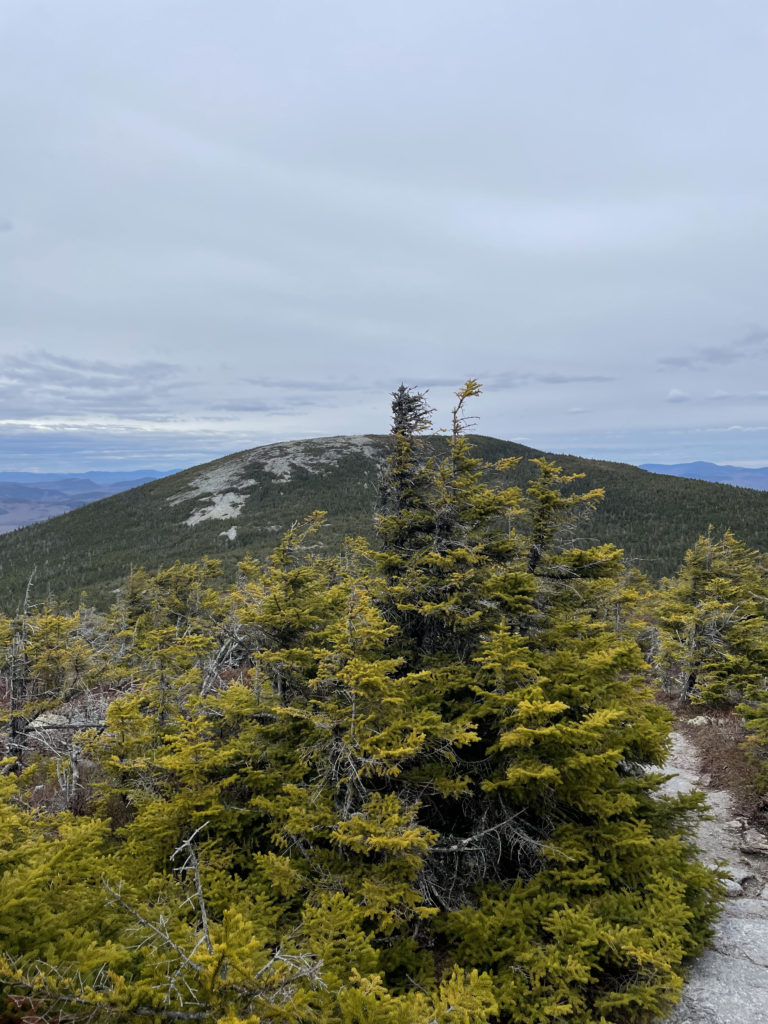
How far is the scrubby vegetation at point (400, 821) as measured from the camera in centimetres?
445

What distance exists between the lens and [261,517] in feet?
364

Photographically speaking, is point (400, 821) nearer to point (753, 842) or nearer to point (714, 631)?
point (753, 842)

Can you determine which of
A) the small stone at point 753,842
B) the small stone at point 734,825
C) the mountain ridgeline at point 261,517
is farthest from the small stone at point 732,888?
the mountain ridgeline at point 261,517

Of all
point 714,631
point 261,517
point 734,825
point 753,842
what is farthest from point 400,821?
point 261,517

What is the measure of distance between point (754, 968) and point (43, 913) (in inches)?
382

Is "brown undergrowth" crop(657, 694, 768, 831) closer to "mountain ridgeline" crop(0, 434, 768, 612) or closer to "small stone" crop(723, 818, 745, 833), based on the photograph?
"small stone" crop(723, 818, 745, 833)

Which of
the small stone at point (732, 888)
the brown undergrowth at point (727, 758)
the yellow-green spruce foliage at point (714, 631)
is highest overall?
the yellow-green spruce foliage at point (714, 631)

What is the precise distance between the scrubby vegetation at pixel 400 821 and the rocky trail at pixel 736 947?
18.6 inches

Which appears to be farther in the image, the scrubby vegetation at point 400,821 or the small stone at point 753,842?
the small stone at point 753,842

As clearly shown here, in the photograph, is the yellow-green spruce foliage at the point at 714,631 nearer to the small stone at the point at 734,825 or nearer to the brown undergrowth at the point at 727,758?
the brown undergrowth at the point at 727,758

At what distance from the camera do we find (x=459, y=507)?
10.6 meters

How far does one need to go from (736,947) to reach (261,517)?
4311 inches

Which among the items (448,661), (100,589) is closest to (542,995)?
(448,661)

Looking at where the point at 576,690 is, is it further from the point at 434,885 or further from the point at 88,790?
the point at 88,790
